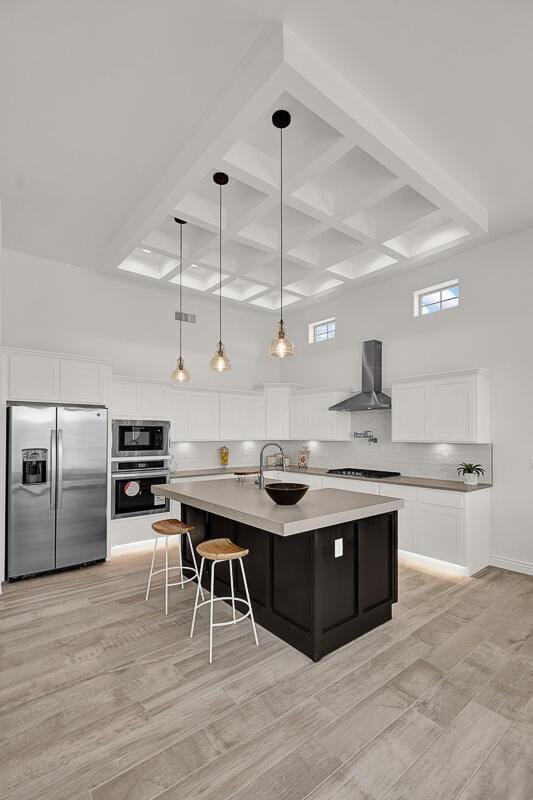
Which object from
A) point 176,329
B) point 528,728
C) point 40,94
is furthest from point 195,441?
point 528,728

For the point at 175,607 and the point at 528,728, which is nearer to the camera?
the point at 528,728

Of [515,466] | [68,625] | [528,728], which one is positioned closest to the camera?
[528,728]

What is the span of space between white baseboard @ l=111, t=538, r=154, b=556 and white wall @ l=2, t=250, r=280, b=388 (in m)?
2.36

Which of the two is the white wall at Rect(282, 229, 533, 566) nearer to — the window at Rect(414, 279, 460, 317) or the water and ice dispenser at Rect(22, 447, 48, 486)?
the window at Rect(414, 279, 460, 317)

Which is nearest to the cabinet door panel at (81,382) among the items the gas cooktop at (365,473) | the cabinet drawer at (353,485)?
the cabinet drawer at (353,485)

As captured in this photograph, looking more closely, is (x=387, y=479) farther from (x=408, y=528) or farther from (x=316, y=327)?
(x=316, y=327)

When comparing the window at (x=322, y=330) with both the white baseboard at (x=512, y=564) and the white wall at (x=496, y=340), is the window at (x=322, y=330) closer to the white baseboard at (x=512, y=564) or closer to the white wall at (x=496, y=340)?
the white wall at (x=496, y=340)

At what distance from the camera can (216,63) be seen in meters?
2.52

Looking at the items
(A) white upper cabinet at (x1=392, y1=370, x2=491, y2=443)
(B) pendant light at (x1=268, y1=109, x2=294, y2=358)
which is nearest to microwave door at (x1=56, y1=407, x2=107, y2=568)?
(B) pendant light at (x1=268, y1=109, x2=294, y2=358)

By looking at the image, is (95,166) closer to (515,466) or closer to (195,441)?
(195,441)

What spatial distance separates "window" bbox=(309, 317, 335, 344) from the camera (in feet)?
22.7

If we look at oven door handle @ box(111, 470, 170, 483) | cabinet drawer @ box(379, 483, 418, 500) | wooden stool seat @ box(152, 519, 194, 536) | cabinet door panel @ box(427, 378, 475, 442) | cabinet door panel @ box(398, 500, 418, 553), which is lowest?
cabinet door panel @ box(398, 500, 418, 553)

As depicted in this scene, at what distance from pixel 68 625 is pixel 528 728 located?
10.3 ft

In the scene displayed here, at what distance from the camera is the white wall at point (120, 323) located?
5.17m
